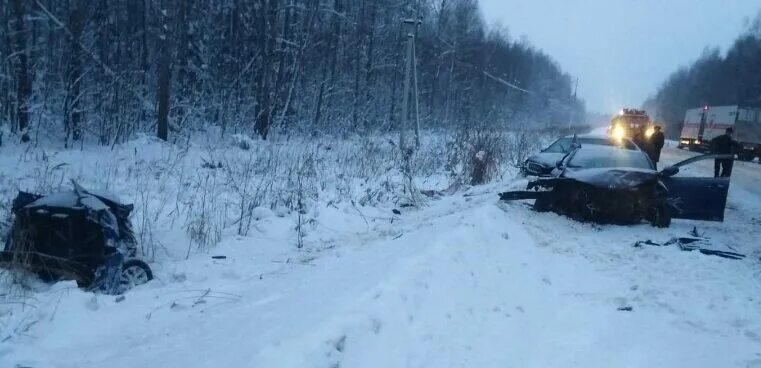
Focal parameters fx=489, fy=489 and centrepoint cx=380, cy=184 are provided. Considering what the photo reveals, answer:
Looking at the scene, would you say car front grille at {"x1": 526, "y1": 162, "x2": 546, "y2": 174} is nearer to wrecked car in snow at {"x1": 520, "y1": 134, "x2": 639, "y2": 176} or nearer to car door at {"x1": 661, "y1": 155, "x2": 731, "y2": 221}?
wrecked car in snow at {"x1": 520, "y1": 134, "x2": 639, "y2": 176}

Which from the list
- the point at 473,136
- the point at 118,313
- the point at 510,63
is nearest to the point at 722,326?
the point at 118,313

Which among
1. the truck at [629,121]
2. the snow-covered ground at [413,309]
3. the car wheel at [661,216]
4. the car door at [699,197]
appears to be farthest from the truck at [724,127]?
the snow-covered ground at [413,309]

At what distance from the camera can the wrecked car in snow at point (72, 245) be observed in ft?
14.9

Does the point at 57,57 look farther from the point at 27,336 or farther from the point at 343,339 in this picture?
the point at 343,339

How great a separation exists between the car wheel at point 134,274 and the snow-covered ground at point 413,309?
116 mm

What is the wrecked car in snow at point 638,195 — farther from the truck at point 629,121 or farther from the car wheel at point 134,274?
the truck at point 629,121

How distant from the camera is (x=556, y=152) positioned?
1461 cm

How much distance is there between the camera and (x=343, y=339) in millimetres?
3189

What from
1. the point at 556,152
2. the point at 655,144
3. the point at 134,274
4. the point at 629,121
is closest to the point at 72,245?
the point at 134,274

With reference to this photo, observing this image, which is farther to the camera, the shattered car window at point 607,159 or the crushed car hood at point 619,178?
the shattered car window at point 607,159

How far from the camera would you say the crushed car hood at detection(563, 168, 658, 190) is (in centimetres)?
813

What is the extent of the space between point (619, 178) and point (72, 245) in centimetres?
781

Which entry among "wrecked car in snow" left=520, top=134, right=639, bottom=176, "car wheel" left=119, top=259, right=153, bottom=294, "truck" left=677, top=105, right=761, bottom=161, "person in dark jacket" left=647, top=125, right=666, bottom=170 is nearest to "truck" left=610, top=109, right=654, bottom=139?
"truck" left=677, top=105, right=761, bottom=161

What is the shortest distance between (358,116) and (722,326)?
2807 cm
